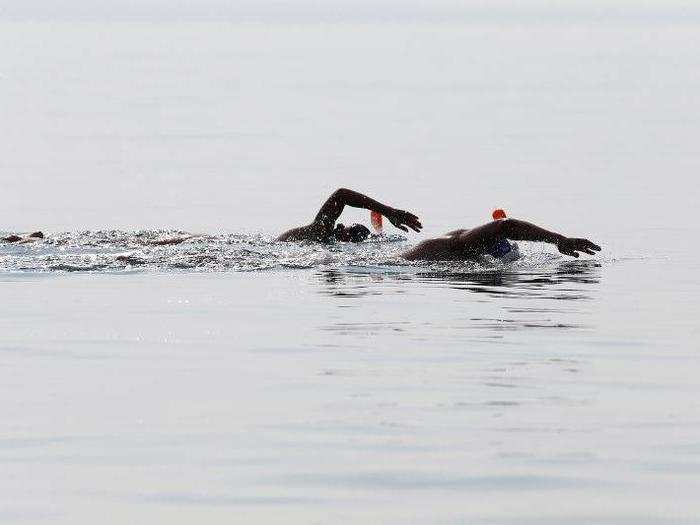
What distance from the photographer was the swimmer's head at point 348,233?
21.9 meters

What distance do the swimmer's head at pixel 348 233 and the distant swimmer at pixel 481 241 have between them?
1.86 m

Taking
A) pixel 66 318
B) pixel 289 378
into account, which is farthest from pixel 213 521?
pixel 66 318

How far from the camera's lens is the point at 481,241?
19406mm

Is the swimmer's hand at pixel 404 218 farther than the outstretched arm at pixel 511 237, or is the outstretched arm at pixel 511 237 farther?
the swimmer's hand at pixel 404 218

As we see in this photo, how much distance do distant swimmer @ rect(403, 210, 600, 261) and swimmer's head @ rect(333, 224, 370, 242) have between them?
1861 mm

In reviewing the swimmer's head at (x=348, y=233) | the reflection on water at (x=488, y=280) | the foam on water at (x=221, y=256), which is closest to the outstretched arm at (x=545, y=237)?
the reflection on water at (x=488, y=280)

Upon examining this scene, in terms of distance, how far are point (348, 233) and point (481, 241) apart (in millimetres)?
2914

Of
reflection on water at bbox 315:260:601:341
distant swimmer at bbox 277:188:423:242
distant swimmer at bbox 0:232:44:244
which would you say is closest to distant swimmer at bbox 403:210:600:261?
reflection on water at bbox 315:260:601:341

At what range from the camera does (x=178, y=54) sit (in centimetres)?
12250

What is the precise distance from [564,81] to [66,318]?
2768 inches

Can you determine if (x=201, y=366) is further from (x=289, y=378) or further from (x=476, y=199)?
(x=476, y=199)

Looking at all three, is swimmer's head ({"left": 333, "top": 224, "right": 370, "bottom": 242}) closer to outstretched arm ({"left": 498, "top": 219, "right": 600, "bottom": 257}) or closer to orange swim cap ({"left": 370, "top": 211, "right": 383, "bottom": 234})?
orange swim cap ({"left": 370, "top": 211, "right": 383, "bottom": 234})

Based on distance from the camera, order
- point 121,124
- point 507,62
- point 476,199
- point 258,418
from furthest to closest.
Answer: point 507,62, point 121,124, point 476,199, point 258,418

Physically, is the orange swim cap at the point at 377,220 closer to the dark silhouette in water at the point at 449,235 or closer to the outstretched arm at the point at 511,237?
the dark silhouette in water at the point at 449,235
